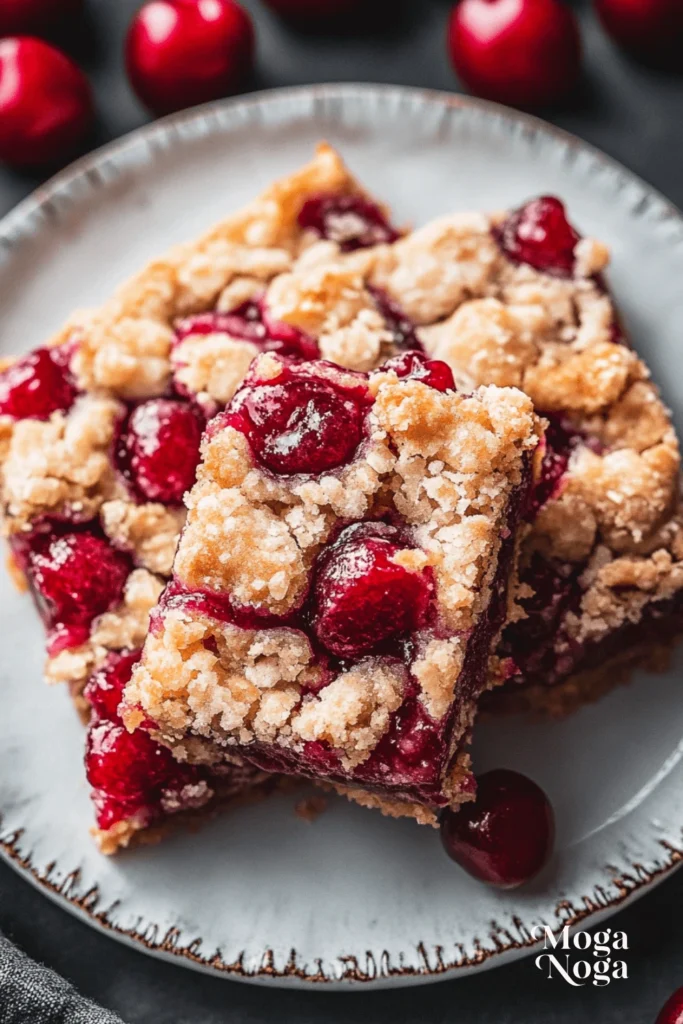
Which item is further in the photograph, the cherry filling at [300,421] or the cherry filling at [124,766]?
the cherry filling at [124,766]

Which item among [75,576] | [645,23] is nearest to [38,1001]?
[75,576]

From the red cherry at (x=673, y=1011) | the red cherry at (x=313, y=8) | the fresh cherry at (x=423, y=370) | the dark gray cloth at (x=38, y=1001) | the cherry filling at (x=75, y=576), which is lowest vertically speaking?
the dark gray cloth at (x=38, y=1001)

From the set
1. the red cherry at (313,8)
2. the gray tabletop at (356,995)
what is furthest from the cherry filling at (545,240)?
the red cherry at (313,8)

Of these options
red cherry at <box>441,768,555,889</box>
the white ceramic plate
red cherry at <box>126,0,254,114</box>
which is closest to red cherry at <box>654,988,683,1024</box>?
the white ceramic plate

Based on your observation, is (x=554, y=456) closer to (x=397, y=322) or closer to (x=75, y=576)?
(x=397, y=322)

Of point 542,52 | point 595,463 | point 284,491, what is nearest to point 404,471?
point 284,491

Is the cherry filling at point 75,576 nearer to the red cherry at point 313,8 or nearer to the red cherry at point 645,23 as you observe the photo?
the red cherry at point 313,8

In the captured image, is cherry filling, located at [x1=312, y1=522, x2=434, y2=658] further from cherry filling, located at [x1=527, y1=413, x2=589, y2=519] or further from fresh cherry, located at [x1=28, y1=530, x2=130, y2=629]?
fresh cherry, located at [x1=28, y1=530, x2=130, y2=629]
